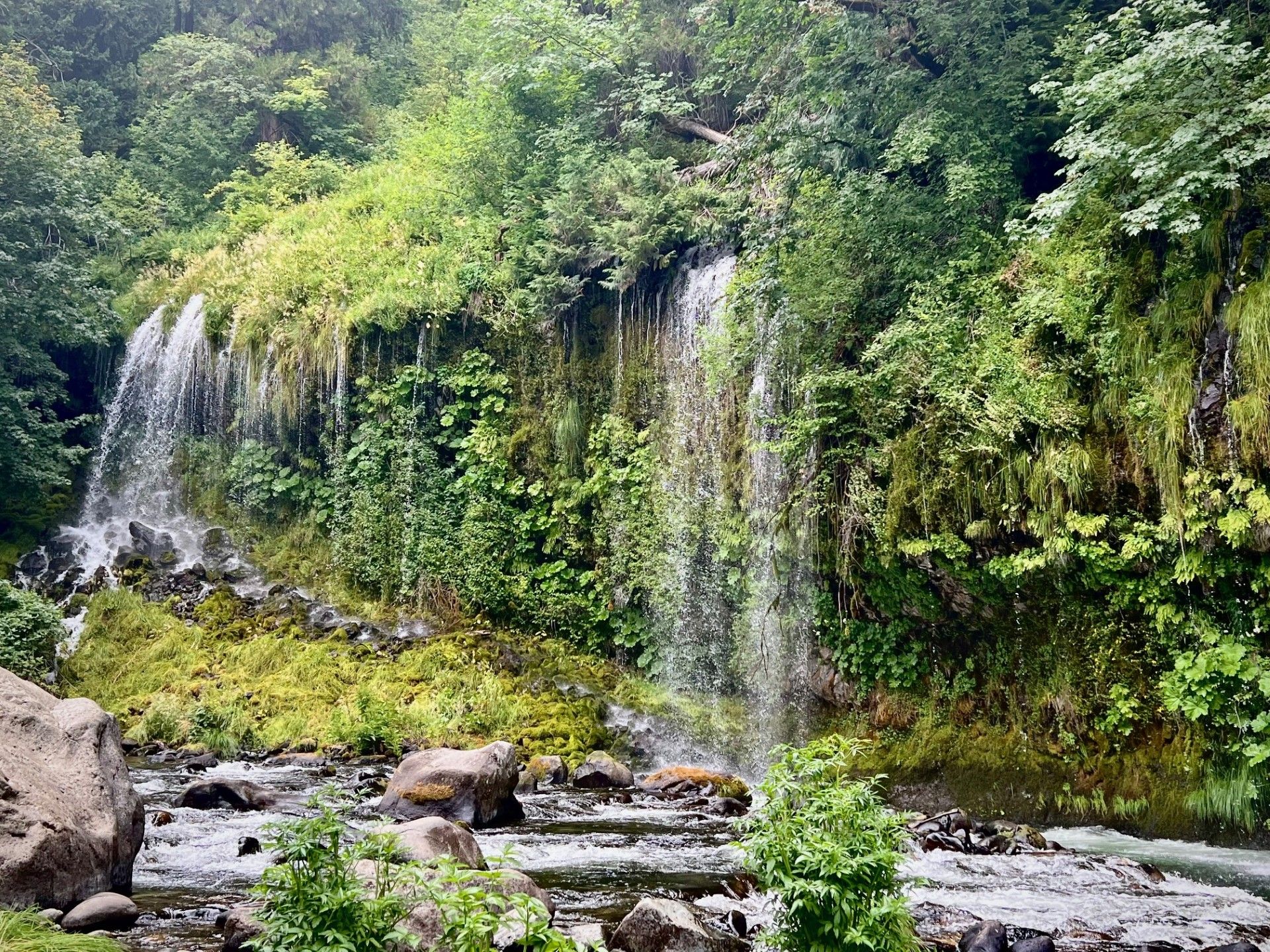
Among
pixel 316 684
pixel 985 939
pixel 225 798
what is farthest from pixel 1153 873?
pixel 316 684

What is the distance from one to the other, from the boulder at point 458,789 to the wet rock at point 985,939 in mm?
4435

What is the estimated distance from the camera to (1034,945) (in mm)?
5254

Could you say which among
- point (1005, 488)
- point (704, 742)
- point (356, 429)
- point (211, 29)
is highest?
Answer: point (211, 29)

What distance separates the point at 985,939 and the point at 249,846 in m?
5.41

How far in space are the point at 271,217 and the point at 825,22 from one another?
1484 centimetres

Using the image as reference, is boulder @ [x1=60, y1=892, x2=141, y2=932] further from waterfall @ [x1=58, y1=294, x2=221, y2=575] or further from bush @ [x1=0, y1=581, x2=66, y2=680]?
waterfall @ [x1=58, y1=294, x2=221, y2=575]

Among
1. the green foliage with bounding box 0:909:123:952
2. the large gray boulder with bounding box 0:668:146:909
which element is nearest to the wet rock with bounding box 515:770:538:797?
the large gray boulder with bounding box 0:668:146:909

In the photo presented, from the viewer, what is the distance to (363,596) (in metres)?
16.0

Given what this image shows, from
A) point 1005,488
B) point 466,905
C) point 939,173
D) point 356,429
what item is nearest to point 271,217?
point 356,429

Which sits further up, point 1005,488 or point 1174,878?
point 1005,488

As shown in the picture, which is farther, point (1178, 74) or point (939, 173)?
point (939, 173)

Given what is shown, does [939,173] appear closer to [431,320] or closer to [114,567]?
[431,320]

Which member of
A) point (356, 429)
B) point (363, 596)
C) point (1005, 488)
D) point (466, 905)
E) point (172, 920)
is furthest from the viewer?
point (356, 429)

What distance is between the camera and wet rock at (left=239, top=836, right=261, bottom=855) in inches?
282
